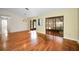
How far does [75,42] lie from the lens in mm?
2586

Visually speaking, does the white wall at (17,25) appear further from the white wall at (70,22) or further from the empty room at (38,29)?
the white wall at (70,22)

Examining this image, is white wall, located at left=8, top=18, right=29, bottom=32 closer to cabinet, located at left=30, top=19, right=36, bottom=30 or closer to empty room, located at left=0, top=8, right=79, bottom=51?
empty room, located at left=0, top=8, right=79, bottom=51

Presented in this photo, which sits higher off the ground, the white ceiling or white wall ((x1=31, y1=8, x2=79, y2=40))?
the white ceiling

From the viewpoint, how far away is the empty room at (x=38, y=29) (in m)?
2.60

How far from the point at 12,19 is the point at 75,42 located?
190 cm

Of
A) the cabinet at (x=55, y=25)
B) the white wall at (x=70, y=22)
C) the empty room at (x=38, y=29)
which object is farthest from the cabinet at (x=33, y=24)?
the white wall at (x=70, y=22)

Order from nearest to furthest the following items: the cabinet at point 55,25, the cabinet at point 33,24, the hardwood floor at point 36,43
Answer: the hardwood floor at point 36,43 → the cabinet at point 55,25 → the cabinet at point 33,24

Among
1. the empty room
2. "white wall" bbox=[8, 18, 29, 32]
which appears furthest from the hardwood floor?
"white wall" bbox=[8, 18, 29, 32]

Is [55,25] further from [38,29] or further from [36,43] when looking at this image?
[36,43]

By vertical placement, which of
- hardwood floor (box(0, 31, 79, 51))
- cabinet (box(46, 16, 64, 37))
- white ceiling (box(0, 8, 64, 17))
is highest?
white ceiling (box(0, 8, 64, 17))

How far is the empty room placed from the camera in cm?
260
